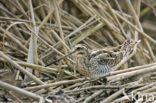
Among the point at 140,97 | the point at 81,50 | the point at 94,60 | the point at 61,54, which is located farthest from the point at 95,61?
the point at 140,97

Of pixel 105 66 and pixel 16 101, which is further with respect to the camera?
pixel 105 66

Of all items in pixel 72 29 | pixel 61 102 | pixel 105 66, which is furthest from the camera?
pixel 72 29

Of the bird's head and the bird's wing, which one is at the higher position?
the bird's head

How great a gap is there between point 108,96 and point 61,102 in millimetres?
516

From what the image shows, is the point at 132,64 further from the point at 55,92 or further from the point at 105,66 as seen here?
the point at 55,92

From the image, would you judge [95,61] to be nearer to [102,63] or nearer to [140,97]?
[102,63]

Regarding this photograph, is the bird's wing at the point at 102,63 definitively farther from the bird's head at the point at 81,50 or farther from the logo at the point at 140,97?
the logo at the point at 140,97

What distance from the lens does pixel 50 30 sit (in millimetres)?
4238

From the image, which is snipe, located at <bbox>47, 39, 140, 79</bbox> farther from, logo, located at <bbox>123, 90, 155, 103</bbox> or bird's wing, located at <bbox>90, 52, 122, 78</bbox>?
logo, located at <bbox>123, 90, 155, 103</bbox>

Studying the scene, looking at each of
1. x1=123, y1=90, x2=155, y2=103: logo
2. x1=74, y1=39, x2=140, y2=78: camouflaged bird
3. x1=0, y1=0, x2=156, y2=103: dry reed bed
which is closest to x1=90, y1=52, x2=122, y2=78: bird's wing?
x1=74, y1=39, x2=140, y2=78: camouflaged bird

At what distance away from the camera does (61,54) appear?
3.76 m

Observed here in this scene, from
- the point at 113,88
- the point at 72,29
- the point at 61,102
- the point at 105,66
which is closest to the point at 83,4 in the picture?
the point at 72,29

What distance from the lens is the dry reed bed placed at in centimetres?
329

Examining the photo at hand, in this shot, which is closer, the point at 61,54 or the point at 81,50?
the point at 81,50
